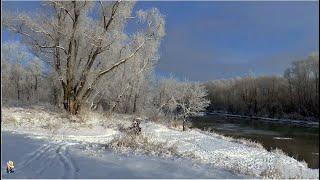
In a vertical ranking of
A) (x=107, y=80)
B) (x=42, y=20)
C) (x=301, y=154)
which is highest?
(x=42, y=20)

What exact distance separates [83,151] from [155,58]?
60.5 ft

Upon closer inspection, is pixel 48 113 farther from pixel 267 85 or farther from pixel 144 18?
pixel 267 85

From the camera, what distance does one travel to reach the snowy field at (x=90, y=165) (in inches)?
341

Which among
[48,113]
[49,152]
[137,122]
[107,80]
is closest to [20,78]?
[107,80]

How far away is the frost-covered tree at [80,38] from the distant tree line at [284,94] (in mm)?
61487

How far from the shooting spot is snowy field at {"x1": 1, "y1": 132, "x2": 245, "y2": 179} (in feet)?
28.4

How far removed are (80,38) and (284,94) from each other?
247 ft

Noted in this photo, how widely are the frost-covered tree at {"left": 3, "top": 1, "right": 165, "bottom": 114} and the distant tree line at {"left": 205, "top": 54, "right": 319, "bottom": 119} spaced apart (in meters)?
61.5

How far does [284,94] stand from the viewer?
93062 mm

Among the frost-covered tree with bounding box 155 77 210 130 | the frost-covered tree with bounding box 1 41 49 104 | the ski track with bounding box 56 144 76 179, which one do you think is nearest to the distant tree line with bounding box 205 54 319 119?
the frost-covered tree with bounding box 155 77 210 130

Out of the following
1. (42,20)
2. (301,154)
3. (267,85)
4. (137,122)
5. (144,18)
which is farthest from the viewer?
(267,85)

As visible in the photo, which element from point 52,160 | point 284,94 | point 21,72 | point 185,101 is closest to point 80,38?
point 52,160

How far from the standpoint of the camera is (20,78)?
67.2 m

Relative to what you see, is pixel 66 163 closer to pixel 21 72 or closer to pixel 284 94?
pixel 21 72
